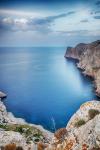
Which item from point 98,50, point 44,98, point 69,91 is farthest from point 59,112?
point 98,50

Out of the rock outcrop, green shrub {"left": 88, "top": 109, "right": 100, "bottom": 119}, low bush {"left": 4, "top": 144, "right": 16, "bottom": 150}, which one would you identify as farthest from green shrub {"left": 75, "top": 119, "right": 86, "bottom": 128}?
low bush {"left": 4, "top": 144, "right": 16, "bottom": 150}

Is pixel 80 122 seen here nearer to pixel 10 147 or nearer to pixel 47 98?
pixel 10 147

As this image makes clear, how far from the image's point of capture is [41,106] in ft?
343

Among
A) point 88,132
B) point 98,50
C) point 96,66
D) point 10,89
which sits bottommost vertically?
point 88,132

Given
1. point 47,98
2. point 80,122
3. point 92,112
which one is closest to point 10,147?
point 80,122

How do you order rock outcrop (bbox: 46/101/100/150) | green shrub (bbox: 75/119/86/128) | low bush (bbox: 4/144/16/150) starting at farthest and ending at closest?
low bush (bbox: 4/144/16/150), green shrub (bbox: 75/119/86/128), rock outcrop (bbox: 46/101/100/150)

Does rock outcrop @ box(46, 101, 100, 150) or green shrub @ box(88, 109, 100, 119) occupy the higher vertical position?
green shrub @ box(88, 109, 100, 119)

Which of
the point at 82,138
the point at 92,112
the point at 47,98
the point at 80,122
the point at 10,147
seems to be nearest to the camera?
the point at 82,138

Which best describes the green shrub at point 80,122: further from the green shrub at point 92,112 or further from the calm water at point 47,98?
the calm water at point 47,98

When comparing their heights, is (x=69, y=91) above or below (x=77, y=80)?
below

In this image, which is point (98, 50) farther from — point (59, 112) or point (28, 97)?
point (59, 112)

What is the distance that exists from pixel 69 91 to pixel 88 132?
11921 centimetres

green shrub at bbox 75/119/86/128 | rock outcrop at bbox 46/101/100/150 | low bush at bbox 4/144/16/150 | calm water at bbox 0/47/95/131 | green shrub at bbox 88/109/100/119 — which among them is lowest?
rock outcrop at bbox 46/101/100/150

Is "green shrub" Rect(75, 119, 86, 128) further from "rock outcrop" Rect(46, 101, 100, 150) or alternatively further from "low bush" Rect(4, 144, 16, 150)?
"low bush" Rect(4, 144, 16, 150)
